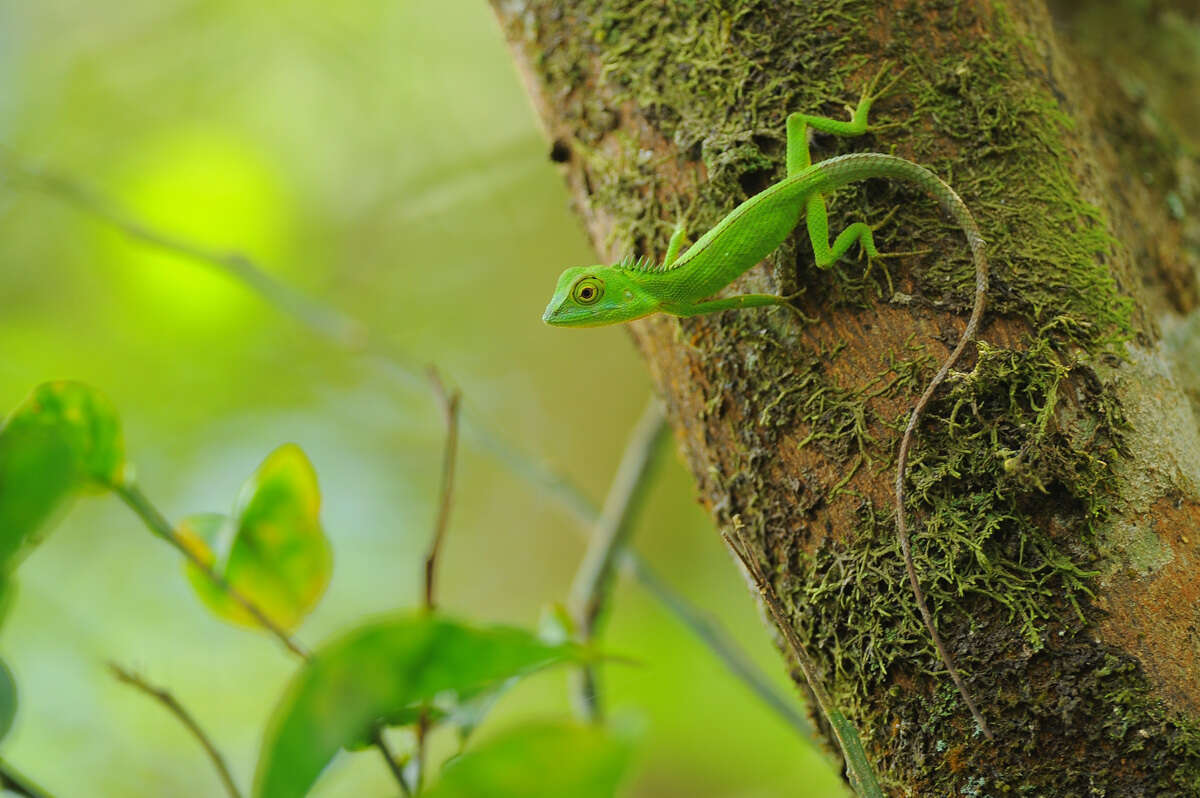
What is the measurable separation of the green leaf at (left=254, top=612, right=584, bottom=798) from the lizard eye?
2.09 m

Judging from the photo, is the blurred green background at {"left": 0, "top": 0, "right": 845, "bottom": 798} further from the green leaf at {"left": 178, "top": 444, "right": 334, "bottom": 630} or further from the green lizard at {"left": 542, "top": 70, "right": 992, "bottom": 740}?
the green leaf at {"left": 178, "top": 444, "right": 334, "bottom": 630}

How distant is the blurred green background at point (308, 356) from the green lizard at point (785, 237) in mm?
6475

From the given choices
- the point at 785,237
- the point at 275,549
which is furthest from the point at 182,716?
the point at 785,237

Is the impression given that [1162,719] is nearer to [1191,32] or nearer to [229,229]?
[1191,32]

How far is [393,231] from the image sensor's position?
36.8 feet

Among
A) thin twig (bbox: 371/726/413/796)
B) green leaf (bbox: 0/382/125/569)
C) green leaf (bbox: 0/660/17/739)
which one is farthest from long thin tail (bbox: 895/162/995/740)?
green leaf (bbox: 0/660/17/739)

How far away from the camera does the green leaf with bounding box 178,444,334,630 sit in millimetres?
2225

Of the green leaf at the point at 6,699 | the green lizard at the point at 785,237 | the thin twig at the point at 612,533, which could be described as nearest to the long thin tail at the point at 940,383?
the green lizard at the point at 785,237

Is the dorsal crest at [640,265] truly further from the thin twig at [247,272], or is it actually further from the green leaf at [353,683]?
the green leaf at [353,683]

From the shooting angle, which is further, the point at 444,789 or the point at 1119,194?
the point at 1119,194

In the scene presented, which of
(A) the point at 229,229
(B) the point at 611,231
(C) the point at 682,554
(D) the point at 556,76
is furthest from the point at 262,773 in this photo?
(C) the point at 682,554

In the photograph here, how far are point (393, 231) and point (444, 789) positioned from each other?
10703 millimetres

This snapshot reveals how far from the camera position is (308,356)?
11.0 metres

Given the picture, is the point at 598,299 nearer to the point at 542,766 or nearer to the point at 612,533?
the point at 612,533
